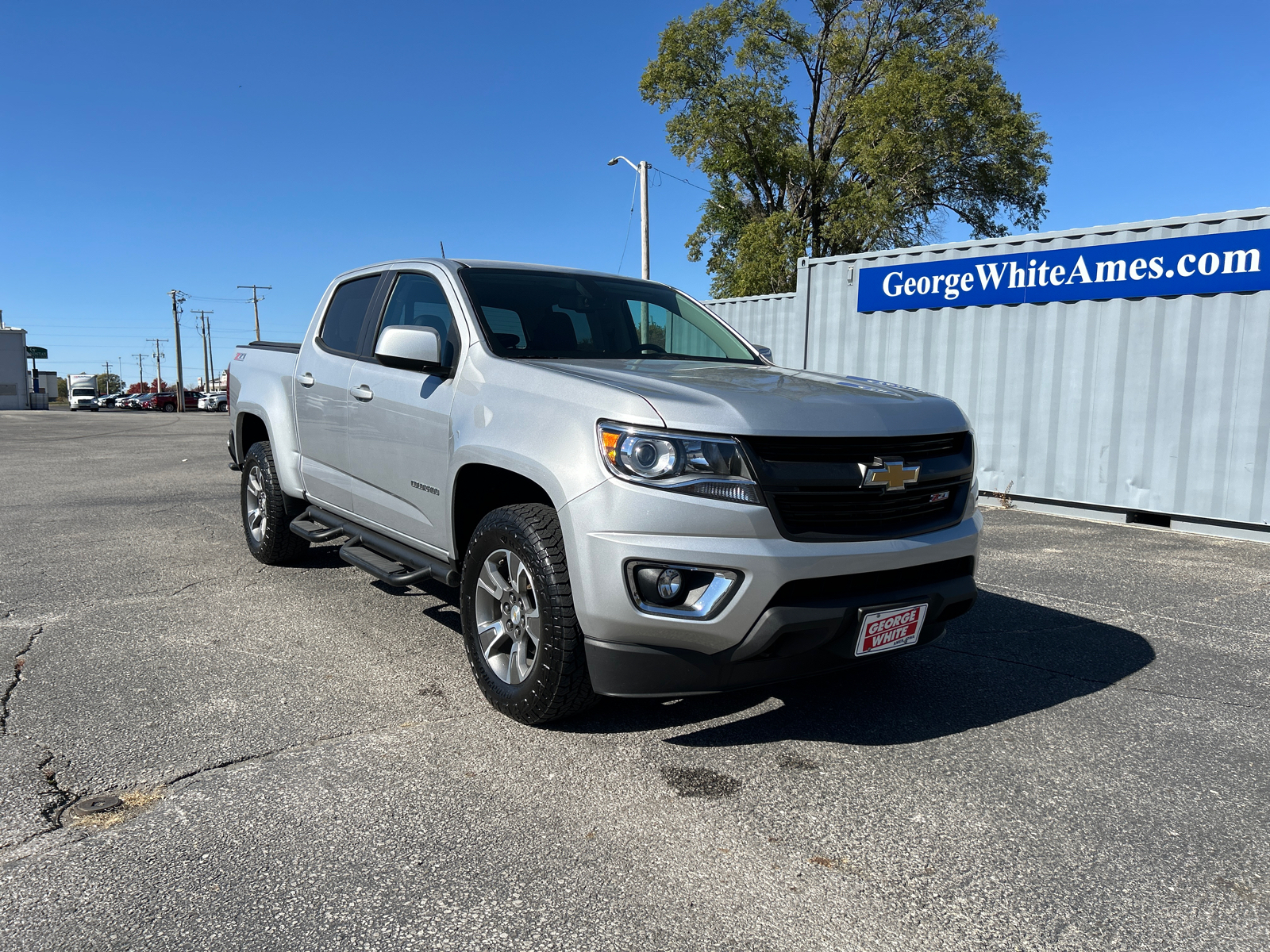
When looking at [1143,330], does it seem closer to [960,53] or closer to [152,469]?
[152,469]

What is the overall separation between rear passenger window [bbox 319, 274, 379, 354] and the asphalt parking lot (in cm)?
152

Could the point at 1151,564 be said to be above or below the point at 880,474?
below

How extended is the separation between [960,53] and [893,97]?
3.95 meters

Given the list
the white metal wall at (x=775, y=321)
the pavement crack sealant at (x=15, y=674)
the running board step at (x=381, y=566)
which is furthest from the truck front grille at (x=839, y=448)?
the white metal wall at (x=775, y=321)

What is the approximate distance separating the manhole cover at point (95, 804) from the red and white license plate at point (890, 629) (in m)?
2.46

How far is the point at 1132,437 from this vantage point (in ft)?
28.9

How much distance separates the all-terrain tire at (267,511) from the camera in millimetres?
A: 5715

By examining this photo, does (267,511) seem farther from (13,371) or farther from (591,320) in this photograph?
(13,371)

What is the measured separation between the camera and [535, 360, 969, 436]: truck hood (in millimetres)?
2945

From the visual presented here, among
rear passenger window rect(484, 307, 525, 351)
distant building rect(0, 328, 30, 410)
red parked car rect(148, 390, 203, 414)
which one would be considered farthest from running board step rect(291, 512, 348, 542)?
red parked car rect(148, 390, 203, 414)

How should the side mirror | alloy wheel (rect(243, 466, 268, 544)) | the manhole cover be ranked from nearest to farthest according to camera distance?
the manhole cover, the side mirror, alloy wheel (rect(243, 466, 268, 544))

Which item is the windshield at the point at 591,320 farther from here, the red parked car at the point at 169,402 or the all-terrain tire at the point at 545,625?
the red parked car at the point at 169,402

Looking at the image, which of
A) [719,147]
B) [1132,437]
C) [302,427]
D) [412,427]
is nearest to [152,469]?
[302,427]

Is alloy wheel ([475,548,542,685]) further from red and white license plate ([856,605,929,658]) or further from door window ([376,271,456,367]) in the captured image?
red and white license plate ([856,605,929,658])
